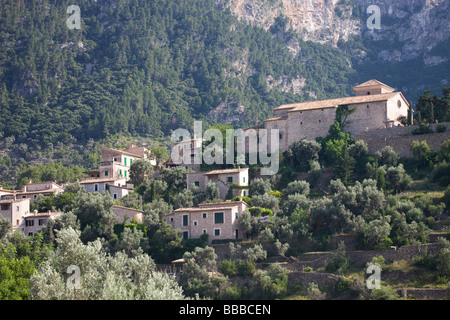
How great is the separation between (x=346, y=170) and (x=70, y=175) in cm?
4203

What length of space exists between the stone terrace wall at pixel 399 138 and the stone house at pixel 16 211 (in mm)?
32442

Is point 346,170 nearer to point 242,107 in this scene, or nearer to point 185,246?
point 185,246

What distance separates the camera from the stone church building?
3029 inches

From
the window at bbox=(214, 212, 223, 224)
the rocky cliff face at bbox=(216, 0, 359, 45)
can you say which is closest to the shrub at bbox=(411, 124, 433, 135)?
the window at bbox=(214, 212, 223, 224)

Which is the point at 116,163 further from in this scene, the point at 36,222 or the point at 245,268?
the point at 245,268

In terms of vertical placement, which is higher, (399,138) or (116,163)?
(399,138)

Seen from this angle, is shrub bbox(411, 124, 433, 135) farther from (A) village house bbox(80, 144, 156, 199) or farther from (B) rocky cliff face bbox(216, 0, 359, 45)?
(B) rocky cliff face bbox(216, 0, 359, 45)

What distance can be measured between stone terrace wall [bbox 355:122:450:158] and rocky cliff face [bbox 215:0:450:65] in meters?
89.1

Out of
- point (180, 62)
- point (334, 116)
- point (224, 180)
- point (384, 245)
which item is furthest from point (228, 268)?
point (180, 62)

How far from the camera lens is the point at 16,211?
239 feet

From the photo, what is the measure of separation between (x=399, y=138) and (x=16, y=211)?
119ft

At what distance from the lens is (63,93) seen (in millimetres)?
150125

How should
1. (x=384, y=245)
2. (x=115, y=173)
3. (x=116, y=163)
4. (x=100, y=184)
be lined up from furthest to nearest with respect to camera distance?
(x=116, y=163) → (x=115, y=173) → (x=100, y=184) → (x=384, y=245)
